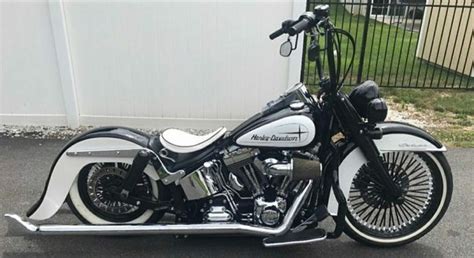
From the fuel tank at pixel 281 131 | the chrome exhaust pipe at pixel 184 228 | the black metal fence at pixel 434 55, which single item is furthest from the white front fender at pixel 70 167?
the black metal fence at pixel 434 55

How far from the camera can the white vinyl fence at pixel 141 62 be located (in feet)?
13.5

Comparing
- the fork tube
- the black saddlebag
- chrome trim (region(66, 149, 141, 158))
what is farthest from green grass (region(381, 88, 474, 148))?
chrome trim (region(66, 149, 141, 158))

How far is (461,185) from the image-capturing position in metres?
3.53

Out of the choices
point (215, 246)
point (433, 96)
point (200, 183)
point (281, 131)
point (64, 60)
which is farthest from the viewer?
point (433, 96)

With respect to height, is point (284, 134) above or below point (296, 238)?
above

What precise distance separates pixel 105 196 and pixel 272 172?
1024 millimetres

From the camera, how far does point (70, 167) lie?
99.9 inches

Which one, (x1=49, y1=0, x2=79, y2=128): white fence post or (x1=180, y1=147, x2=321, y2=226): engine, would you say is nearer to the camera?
(x1=180, y1=147, x2=321, y2=226): engine

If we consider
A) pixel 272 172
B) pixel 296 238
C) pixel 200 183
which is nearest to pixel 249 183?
pixel 272 172

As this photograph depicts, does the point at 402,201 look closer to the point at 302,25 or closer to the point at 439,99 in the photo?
the point at 302,25

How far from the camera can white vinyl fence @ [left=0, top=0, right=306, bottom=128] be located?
4117mm

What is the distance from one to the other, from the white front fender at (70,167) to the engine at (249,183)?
30 centimetres

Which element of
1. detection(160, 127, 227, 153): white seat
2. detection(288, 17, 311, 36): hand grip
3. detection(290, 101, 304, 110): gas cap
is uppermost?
detection(288, 17, 311, 36): hand grip

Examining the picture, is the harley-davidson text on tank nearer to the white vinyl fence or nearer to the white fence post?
the white vinyl fence
